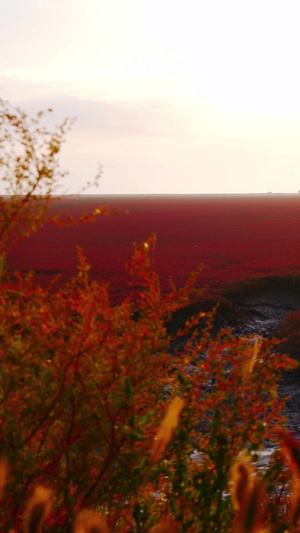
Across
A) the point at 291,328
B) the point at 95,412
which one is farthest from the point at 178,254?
the point at 95,412

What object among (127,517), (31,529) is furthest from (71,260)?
(31,529)

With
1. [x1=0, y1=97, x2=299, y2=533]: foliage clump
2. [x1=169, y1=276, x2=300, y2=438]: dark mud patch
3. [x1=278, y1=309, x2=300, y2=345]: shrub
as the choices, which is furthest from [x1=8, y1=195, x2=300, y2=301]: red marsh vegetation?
[x1=0, y1=97, x2=299, y2=533]: foliage clump

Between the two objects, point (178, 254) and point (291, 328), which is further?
point (178, 254)

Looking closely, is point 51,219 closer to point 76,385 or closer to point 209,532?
point 76,385

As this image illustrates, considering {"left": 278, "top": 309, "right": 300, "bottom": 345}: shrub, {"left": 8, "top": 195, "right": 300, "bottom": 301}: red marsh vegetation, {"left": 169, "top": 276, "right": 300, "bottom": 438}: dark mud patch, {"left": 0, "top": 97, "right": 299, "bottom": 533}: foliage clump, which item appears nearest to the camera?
{"left": 0, "top": 97, "right": 299, "bottom": 533}: foliage clump

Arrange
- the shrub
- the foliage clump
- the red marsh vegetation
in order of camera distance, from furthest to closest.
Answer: the red marsh vegetation
the shrub
the foliage clump

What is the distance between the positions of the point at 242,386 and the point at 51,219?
1509 millimetres

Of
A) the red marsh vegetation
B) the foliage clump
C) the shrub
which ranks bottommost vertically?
the shrub

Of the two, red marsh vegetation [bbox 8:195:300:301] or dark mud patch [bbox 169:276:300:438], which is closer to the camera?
dark mud patch [bbox 169:276:300:438]

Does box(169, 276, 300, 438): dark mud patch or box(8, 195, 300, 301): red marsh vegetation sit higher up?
box(8, 195, 300, 301): red marsh vegetation

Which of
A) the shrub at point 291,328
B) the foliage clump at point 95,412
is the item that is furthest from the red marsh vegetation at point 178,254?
the foliage clump at point 95,412

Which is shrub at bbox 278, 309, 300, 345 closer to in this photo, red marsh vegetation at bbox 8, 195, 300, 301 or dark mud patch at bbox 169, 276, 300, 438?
dark mud patch at bbox 169, 276, 300, 438

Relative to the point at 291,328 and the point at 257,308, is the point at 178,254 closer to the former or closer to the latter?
the point at 257,308

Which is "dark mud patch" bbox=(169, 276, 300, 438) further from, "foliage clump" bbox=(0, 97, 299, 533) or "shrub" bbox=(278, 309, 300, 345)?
"foliage clump" bbox=(0, 97, 299, 533)
